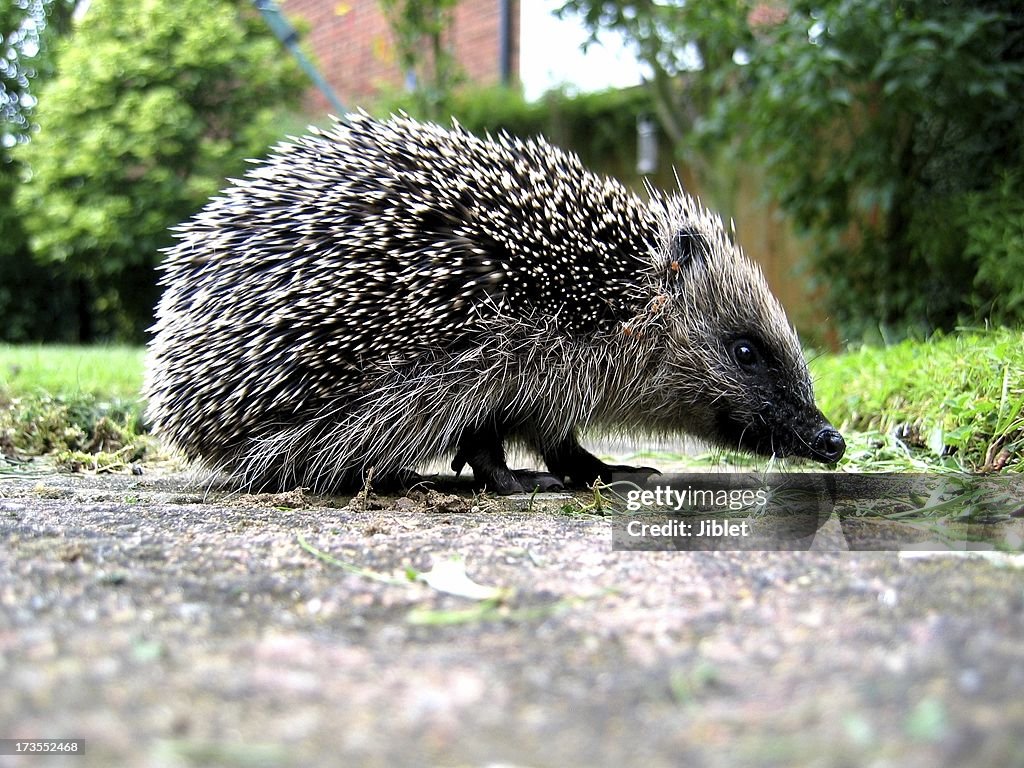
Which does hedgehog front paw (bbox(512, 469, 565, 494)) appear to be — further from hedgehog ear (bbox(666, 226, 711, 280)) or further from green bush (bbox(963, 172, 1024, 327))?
green bush (bbox(963, 172, 1024, 327))

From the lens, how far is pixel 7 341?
2006cm

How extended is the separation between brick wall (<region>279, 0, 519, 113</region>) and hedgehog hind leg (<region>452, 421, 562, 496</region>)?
39.2 feet

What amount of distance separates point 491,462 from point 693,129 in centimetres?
801

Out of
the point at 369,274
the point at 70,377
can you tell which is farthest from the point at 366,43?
the point at 369,274

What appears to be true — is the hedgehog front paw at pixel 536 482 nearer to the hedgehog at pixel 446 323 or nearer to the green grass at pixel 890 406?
the hedgehog at pixel 446 323

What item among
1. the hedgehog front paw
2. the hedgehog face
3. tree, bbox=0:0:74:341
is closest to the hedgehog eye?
the hedgehog face

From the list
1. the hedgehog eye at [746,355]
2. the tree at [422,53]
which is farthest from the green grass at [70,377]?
the tree at [422,53]

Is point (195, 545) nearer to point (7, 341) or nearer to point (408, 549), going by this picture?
point (408, 549)

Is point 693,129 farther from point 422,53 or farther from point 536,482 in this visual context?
point 536,482

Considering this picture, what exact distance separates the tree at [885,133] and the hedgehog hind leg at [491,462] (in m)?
4.00

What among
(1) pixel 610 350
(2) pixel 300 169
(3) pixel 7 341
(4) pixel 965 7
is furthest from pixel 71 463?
(3) pixel 7 341

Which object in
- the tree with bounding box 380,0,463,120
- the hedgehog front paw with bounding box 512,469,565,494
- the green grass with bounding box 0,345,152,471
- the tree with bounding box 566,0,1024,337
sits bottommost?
the hedgehog front paw with bounding box 512,469,565,494

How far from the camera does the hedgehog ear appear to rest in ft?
15.4

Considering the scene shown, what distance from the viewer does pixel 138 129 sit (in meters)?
15.6
